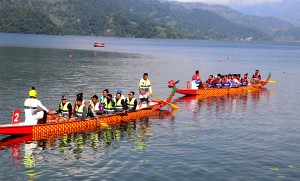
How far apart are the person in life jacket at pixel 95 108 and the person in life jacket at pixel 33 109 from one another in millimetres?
3965

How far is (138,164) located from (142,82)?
17.0m

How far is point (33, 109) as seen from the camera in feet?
96.2

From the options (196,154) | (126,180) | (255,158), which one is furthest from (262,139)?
(126,180)

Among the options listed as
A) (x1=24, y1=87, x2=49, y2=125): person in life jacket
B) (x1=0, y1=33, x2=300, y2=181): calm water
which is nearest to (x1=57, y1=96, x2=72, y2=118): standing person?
(x1=24, y1=87, x2=49, y2=125): person in life jacket

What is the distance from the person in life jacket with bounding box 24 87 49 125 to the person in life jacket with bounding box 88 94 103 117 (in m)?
3.96

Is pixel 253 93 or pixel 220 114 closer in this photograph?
pixel 220 114

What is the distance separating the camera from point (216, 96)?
54438 millimetres

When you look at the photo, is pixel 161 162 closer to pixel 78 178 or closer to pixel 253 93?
pixel 78 178

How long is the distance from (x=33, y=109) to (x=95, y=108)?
6.37 meters

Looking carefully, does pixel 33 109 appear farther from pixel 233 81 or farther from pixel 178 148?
pixel 233 81

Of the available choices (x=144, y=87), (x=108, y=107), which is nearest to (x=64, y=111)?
(x=108, y=107)

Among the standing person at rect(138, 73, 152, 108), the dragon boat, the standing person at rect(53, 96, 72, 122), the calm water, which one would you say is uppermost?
the standing person at rect(138, 73, 152, 108)

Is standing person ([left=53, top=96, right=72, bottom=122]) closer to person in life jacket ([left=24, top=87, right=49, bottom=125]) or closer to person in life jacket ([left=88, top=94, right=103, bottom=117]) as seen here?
person in life jacket ([left=24, top=87, right=49, bottom=125])

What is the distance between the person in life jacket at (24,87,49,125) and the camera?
2909 cm
